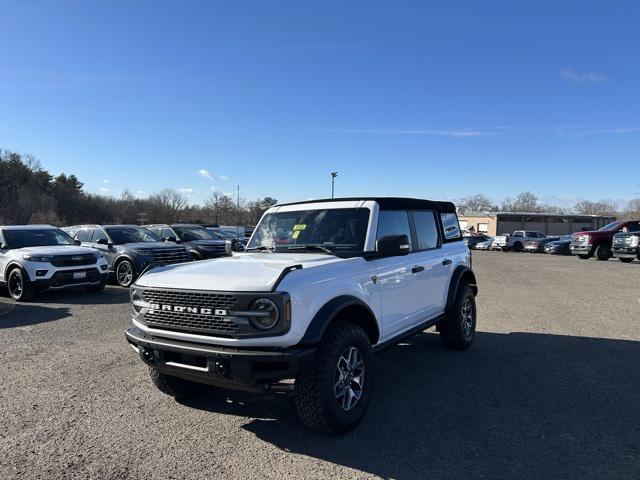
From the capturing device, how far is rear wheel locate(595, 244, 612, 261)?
25250 millimetres

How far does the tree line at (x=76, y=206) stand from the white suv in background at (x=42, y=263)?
34.7 m

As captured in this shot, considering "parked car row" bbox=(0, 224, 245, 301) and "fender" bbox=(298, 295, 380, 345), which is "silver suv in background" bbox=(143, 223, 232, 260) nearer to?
"parked car row" bbox=(0, 224, 245, 301)

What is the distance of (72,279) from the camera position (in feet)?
35.8

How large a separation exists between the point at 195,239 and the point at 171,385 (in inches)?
493

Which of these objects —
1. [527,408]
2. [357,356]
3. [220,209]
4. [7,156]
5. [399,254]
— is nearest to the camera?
[357,356]

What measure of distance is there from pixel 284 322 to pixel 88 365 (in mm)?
3680

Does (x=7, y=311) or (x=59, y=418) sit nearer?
(x=59, y=418)

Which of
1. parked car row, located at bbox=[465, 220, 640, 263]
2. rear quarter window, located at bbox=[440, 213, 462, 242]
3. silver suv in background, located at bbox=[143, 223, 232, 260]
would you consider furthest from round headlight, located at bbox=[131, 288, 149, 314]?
parked car row, located at bbox=[465, 220, 640, 263]

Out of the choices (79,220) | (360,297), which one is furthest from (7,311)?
(79,220)

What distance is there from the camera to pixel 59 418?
13.7 feet

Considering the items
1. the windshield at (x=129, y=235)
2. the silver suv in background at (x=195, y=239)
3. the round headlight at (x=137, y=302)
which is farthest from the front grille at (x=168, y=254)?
the round headlight at (x=137, y=302)

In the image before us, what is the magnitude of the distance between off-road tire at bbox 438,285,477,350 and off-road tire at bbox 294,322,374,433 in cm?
277

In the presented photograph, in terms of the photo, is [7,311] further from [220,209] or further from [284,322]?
[220,209]

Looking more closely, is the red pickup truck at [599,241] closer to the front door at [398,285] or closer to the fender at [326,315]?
the front door at [398,285]
